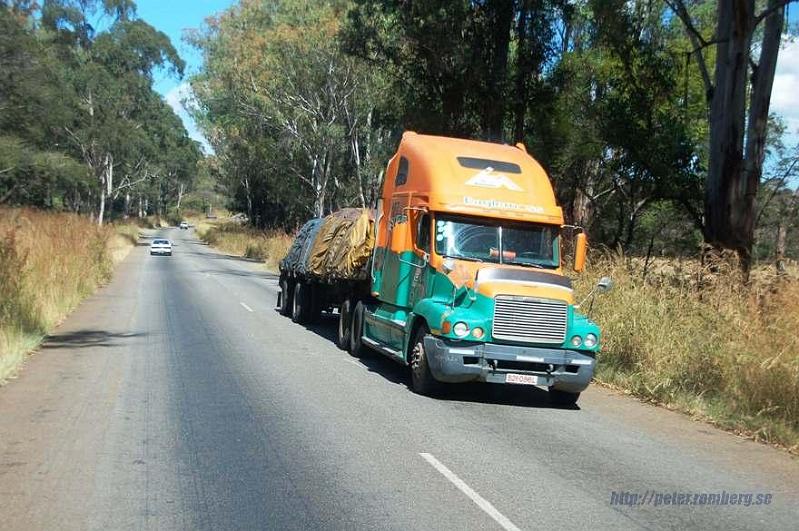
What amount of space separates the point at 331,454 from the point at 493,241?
460 centimetres

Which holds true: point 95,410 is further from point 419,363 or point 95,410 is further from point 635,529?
point 635,529

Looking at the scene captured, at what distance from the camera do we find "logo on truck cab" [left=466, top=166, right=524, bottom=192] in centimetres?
1097

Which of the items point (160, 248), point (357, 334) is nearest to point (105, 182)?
point (160, 248)

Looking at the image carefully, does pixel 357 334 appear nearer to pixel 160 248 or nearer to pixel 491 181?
pixel 491 181

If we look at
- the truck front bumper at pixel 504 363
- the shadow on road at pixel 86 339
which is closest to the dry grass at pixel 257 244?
the shadow on road at pixel 86 339

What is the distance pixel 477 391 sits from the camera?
10.8 meters

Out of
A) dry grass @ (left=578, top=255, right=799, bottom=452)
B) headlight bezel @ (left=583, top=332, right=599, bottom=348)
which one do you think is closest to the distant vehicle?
dry grass @ (left=578, top=255, right=799, bottom=452)

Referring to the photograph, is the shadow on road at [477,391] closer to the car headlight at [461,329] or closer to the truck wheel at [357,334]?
the truck wheel at [357,334]

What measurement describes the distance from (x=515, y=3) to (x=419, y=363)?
1515 centimetres

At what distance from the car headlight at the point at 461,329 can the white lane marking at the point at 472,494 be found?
8.14 ft

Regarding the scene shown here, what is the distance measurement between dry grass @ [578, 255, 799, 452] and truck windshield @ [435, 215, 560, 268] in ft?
7.53

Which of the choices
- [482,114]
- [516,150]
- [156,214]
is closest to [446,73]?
[482,114]

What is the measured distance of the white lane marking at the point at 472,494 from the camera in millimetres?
5543

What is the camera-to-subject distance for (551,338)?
385 inches
